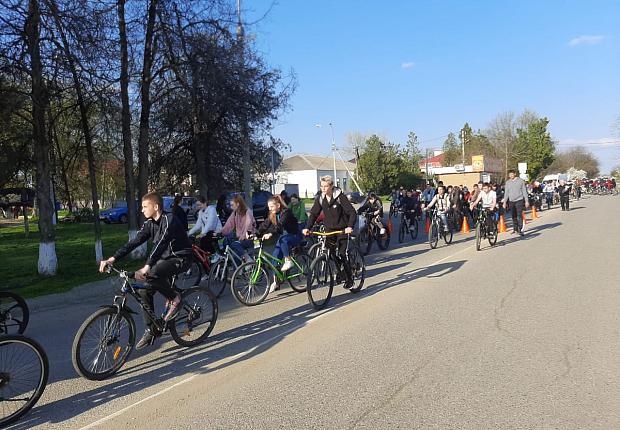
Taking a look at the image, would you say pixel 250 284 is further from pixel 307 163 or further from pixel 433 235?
pixel 307 163

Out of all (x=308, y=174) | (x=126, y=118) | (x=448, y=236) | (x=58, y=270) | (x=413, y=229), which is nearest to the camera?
(x=58, y=270)

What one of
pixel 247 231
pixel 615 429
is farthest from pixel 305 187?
pixel 615 429

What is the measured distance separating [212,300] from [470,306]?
3733 mm

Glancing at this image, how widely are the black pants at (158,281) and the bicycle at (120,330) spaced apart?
49 mm

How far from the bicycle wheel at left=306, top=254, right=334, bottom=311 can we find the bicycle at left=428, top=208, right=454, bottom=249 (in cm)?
779

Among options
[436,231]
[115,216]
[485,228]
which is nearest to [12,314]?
[436,231]

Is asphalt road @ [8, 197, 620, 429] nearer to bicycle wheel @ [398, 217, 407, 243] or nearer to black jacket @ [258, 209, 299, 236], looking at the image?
black jacket @ [258, 209, 299, 236]

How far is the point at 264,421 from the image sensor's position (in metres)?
4.16

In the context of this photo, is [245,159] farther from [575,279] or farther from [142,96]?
[575,279]

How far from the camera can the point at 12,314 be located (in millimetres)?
7293

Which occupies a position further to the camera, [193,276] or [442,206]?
[442,206]

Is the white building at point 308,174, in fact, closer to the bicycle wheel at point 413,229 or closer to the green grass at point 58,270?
the bicycle wheel at point 413,229

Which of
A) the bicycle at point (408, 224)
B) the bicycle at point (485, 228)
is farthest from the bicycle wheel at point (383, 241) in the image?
the bicycle at point (485, 228)

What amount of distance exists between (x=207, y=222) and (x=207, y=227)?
0.13 metres
